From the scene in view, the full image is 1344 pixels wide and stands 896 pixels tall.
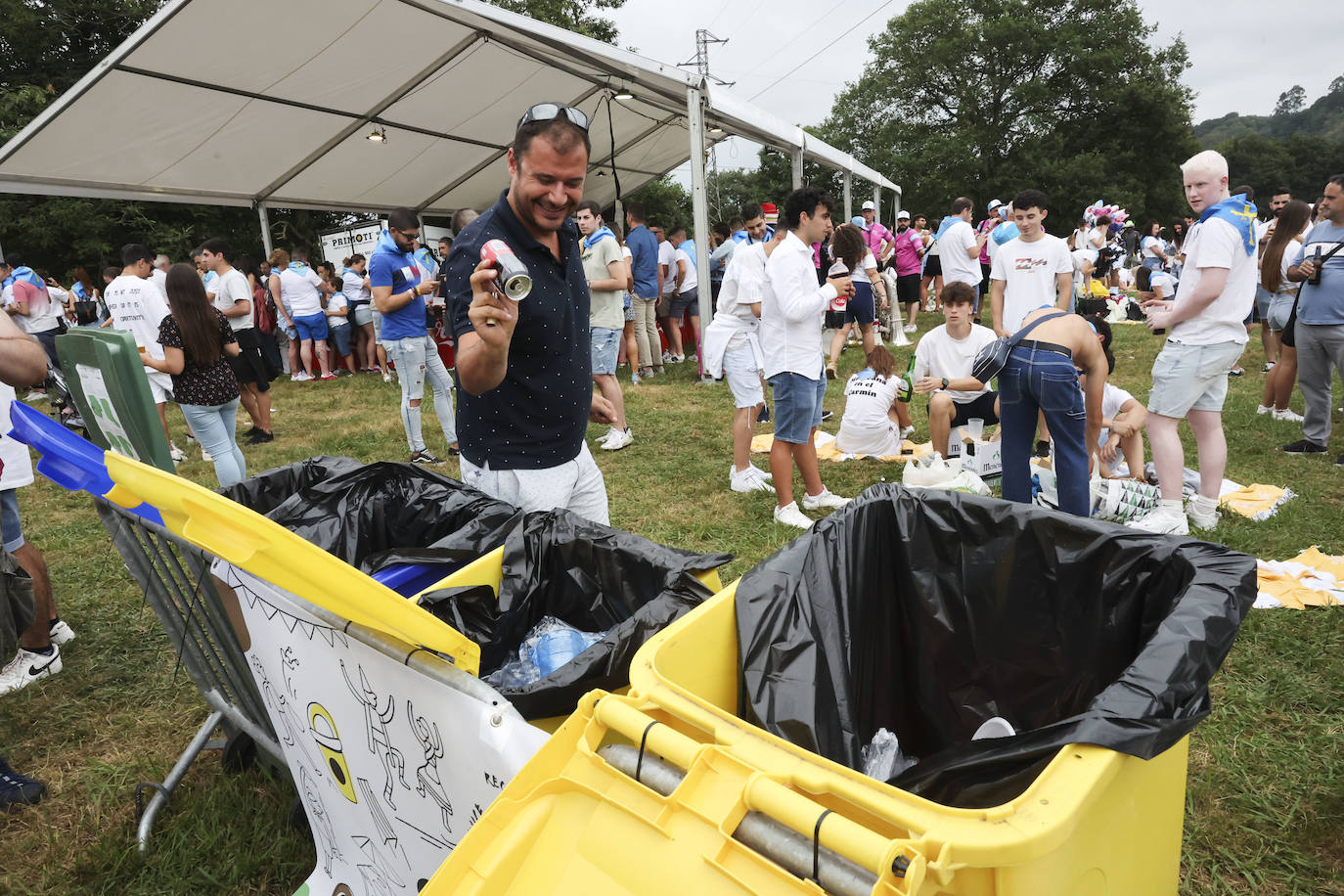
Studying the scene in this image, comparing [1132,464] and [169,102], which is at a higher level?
[169,102]

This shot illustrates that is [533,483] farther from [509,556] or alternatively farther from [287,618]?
[287,618]

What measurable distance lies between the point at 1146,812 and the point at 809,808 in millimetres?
636

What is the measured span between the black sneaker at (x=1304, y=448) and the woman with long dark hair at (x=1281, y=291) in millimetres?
772

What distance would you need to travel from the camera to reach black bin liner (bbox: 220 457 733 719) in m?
1.29

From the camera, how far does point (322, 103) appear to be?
9.03 metres

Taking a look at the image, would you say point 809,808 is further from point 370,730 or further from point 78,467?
point 78,467

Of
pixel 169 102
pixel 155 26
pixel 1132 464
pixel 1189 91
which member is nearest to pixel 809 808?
pixel 1132 464

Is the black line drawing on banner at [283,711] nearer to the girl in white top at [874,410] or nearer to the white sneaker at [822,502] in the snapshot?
the white sneaker at [822,502]

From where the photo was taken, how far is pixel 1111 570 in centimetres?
148

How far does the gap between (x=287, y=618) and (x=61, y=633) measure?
2.75 metres

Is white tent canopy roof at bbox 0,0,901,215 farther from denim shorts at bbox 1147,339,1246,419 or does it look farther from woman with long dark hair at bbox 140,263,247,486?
denim shorts at bbox 1147,339,1246,419

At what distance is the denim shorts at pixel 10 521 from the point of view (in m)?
2.95

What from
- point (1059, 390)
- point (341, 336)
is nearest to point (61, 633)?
point (1059, 390)

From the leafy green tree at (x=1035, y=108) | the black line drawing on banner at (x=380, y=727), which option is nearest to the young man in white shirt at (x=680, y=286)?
the black line drawing on banner at (x=380, y=727)
